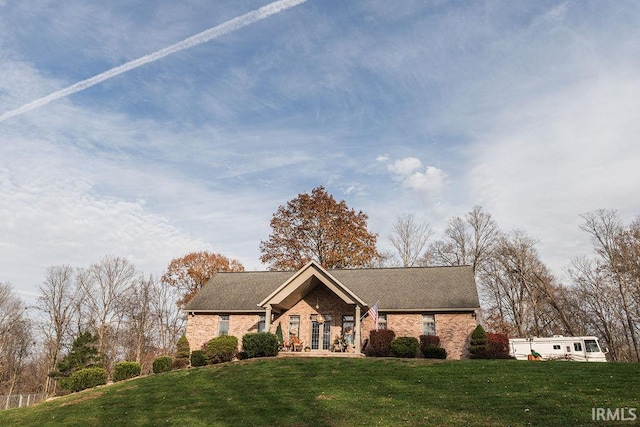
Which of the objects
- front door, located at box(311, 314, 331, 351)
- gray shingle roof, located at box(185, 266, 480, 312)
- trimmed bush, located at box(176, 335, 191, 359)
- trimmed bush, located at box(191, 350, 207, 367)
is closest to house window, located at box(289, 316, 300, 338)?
front door, located at box(311, 314, 331, 351)

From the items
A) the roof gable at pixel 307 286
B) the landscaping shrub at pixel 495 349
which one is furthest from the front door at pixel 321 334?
the landscaping shrub at pixel 495 349

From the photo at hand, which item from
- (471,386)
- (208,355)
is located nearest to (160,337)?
(208,355)

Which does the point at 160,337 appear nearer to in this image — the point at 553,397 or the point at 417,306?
the point at 417,306

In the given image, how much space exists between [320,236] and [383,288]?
14782 millimetres

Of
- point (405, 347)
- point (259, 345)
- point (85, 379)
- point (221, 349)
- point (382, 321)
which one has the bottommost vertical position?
point (85, 379)

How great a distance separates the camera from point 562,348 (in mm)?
27797

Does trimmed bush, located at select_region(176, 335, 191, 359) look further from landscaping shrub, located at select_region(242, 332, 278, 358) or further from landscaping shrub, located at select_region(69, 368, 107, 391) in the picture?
landscaping shrub, located at select_region(242, 332, 278, 358)

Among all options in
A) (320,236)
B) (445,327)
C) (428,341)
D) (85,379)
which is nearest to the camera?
(85,379)

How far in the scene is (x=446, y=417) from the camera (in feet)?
44.3

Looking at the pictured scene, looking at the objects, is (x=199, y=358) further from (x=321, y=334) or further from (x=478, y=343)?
(x=478, y=343)

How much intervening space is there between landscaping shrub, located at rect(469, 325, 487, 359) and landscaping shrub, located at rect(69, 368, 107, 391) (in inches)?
772

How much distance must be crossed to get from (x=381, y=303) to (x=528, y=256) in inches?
962

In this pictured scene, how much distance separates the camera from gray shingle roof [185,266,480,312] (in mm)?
28016

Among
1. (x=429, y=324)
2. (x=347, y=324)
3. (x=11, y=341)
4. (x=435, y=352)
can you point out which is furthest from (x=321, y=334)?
(x=11, y=341)
